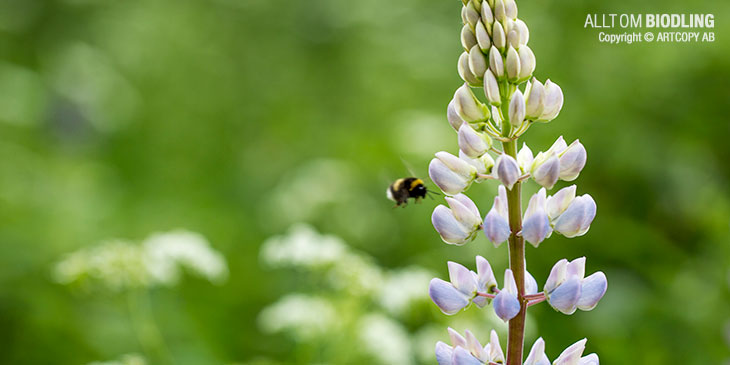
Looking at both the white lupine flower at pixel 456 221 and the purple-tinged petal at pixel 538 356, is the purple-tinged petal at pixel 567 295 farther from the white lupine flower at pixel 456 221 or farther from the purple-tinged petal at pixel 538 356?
the white lupine flower at pixel 456 221

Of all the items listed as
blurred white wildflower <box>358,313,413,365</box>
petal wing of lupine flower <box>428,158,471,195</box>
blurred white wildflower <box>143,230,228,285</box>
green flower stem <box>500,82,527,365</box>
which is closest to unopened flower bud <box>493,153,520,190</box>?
green flower stem <box>500,82,527,365</box>

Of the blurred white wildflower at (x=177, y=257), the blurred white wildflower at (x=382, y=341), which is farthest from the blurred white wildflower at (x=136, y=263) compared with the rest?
the blurred white wildflower at (x=382, y=341)

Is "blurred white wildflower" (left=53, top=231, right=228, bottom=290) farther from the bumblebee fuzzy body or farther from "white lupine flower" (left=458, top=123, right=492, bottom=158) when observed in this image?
"white lupine flower" (left=458, top=123, right=492, bottom=158)

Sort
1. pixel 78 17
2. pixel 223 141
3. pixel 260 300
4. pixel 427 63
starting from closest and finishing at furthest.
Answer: pixel 260 300 → pixel 427 63 → pixel 223 141 → pixel 78 17

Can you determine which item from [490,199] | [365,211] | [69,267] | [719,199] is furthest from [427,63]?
[69,267]

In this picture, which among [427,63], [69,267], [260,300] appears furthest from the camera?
[427,63]

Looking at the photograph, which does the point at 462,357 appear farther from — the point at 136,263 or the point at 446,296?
the point at 136,263

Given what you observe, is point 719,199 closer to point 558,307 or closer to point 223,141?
point 558,307
